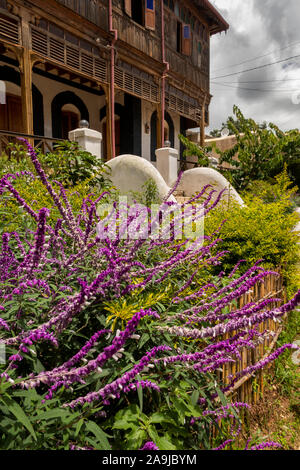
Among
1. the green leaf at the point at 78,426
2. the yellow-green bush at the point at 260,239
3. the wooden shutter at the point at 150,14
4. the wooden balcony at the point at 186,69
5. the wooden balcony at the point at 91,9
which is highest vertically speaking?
the wooden shutter at the point at 150,14

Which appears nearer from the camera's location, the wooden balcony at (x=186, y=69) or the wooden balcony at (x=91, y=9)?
the wooden balcony at (x=91, y=9)

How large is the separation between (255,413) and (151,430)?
186 centimetres

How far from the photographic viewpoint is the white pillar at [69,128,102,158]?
711 cm

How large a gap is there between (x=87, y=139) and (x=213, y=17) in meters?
14.3

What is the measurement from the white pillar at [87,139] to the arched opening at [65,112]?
550 centimetres

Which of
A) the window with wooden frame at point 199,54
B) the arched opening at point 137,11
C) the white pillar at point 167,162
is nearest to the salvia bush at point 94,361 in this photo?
the white pillar at point 167,162

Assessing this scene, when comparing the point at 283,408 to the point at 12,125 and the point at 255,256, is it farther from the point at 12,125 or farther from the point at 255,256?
the point at 12,125

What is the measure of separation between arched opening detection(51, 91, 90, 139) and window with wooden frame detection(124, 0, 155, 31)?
4008mm

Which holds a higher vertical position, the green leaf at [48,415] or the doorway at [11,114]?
the doorway at [11,114]

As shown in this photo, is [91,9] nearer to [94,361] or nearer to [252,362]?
[252,362]

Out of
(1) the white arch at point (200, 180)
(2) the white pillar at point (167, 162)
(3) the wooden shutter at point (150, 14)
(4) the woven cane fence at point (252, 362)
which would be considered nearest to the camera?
(4) the woven cane fence at point (252, 362)

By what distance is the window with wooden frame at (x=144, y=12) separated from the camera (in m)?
12.3

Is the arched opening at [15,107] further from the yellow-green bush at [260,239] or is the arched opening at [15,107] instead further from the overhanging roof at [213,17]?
the overhanging roof at [213,17]

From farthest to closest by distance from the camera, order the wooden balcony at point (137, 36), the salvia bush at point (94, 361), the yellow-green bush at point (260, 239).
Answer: the wooden balcony at point (137, 36) < the yellow-green bush at point (260, 239) < the salvia bush at point (94, 361)
